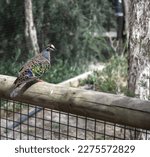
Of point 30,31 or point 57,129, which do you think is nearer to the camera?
point 57,129

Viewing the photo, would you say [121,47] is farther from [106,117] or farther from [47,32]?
[106,117]

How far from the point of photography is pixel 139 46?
14.5 feet

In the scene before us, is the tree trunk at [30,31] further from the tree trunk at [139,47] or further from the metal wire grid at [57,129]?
the tree trunk at [139,47]

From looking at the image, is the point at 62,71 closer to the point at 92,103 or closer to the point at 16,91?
the point at 16,91

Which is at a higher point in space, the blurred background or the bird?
the bird

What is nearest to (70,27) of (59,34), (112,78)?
(59,34)

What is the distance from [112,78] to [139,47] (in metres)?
2.63

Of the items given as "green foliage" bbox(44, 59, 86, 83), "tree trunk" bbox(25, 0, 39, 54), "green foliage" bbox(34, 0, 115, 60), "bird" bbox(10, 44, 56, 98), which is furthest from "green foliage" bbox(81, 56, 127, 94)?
Answer: "bird" bbox(10, 44, 56, 98)

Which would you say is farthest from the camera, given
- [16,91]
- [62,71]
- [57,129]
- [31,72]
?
[62,71]

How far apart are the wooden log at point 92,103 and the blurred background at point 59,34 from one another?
4.61 m

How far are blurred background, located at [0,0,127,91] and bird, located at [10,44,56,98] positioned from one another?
162 inches

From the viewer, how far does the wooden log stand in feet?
7.44

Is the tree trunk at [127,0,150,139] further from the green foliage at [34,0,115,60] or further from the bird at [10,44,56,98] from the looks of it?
Answer: the green foliage at [34,0,115,60]

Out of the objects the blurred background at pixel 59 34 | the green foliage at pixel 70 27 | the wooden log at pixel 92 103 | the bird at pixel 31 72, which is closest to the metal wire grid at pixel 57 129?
the bird at pixel 31 72
